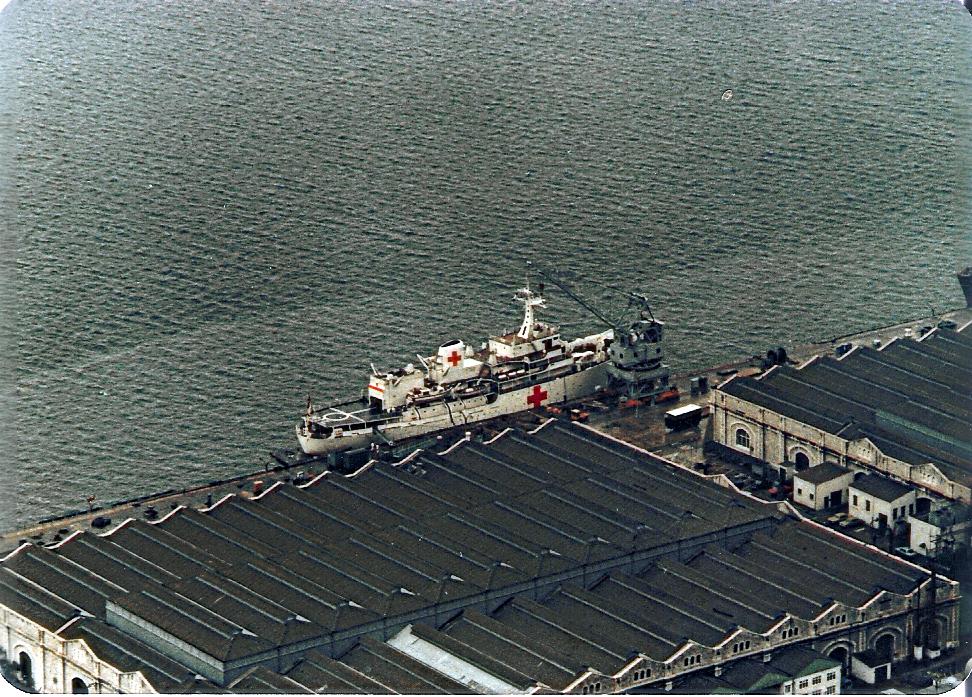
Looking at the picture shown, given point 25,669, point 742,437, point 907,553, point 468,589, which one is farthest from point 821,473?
point 25,669

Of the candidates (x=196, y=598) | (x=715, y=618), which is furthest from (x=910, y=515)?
(x=196, y=598)

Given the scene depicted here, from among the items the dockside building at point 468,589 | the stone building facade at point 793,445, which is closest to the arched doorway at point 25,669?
the dockside building at point 468,589

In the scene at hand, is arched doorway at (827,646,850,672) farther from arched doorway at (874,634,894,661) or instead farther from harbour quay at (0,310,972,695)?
arched doorway at (874,634,894,661)

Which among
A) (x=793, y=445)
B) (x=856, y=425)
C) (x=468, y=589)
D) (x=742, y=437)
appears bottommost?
(x=468, y=589)

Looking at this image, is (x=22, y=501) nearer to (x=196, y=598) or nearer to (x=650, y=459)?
(x=196, y=598)

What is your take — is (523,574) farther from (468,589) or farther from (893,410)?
(893,410)

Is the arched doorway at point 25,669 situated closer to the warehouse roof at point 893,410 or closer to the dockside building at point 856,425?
the dockside building at point 856,425

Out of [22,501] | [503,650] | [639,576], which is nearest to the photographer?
[503,650]
